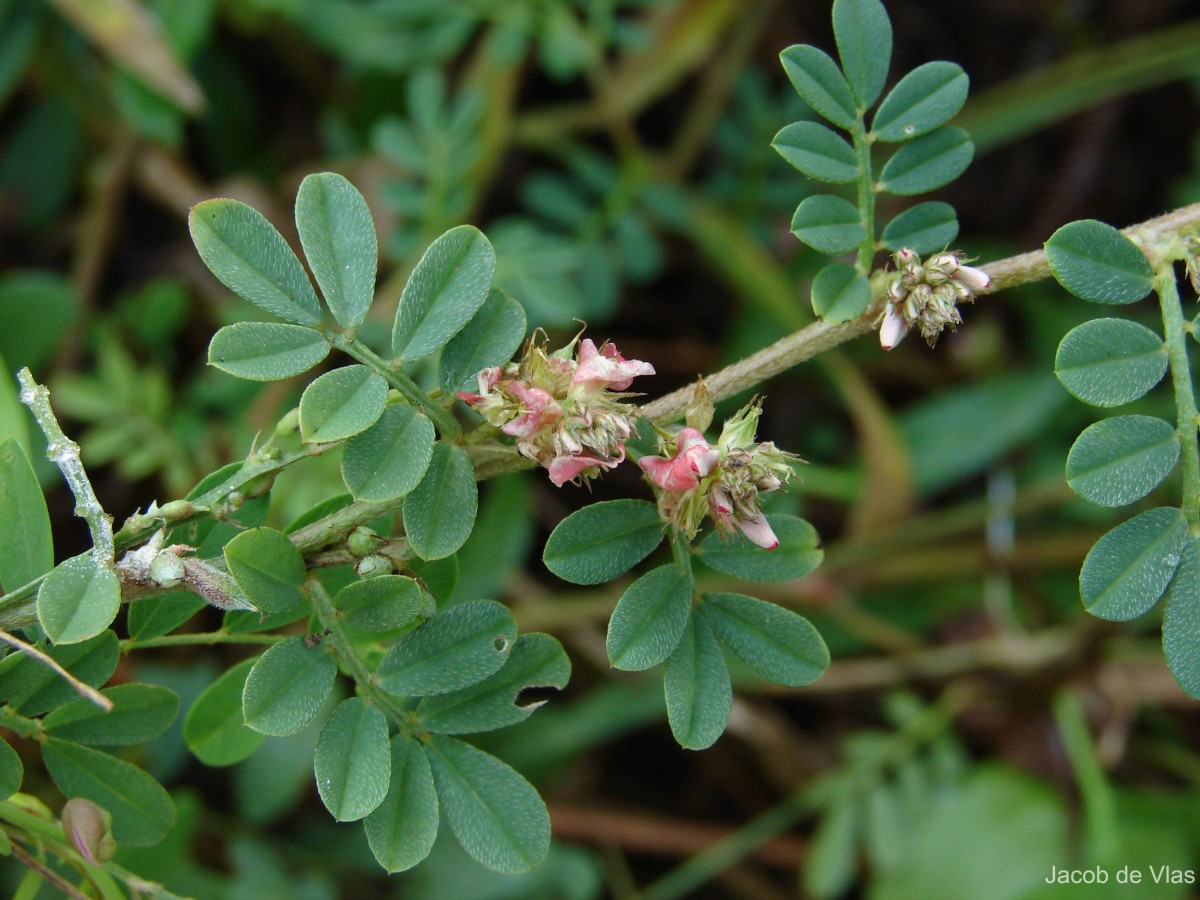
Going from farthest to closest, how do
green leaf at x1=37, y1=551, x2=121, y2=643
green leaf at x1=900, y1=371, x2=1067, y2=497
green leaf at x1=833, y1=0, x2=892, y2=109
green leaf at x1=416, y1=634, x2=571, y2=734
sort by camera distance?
green leaf at x1=900, y1=371, x2=1067, y2=497, green leaf at x1=833, y1=0, x2=892, y2=109, green leaf at x1=416, y1=634, x2=571, y2=734, green leaf at x1=37, y1=551, x2=121, y2=643

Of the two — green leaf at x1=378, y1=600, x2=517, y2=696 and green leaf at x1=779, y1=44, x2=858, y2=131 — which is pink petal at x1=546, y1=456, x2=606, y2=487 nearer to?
green leaf at x1=378, y1=600, x2=517, y2=696

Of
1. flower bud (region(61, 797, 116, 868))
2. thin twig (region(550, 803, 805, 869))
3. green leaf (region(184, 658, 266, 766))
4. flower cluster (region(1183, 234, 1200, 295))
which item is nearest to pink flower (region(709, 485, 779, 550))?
flower cluster (region(1183, 234, 1200, 295))

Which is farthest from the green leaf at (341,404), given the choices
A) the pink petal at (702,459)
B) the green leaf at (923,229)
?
the green leaf at (923,229)

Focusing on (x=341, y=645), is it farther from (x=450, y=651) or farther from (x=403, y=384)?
(x=403, y=384)

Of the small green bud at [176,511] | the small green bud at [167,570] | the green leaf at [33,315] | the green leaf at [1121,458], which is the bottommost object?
the small green bud at [167,570]

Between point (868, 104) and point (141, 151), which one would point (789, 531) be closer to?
point (868, 104)

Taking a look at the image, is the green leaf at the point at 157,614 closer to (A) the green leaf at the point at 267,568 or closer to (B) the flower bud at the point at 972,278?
(A) the green leaf at the point at 267,568

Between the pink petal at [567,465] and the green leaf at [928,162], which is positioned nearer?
the pink petal at [567,465]
